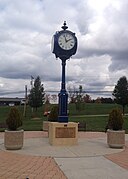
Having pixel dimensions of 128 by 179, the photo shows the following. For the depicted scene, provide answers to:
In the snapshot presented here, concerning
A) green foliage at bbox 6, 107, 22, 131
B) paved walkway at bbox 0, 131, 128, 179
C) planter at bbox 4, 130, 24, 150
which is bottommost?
paved walkway at bbox 0, 131, 128, 179

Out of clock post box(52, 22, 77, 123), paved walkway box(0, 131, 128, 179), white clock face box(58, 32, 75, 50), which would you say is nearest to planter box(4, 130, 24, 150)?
paved walkway box(0, 131, 128, 179)

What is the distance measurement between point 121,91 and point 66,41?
115 ft

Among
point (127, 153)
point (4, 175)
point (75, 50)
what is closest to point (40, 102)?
point (75, 50)

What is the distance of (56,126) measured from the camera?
43.9 ft

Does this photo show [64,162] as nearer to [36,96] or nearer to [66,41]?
[66,41]

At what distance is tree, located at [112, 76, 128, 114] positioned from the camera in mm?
48094

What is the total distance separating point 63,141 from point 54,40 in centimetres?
412

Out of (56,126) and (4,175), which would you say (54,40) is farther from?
(4,175)

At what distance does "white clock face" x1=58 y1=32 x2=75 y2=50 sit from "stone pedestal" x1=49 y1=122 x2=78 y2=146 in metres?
3.23

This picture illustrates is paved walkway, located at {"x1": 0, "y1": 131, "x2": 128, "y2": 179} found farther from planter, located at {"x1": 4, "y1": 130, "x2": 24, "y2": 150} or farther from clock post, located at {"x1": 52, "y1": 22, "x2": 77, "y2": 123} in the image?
clock post, located at {"x1": 52, "y1": 22, "x2": 77, "y2": 123}

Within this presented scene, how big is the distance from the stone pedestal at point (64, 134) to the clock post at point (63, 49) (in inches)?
23.6

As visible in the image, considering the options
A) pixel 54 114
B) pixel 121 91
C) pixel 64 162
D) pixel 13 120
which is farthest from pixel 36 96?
pixel 64 162

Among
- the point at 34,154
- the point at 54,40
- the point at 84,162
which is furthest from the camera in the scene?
the point at 54,40

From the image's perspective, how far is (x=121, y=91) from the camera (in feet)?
159
